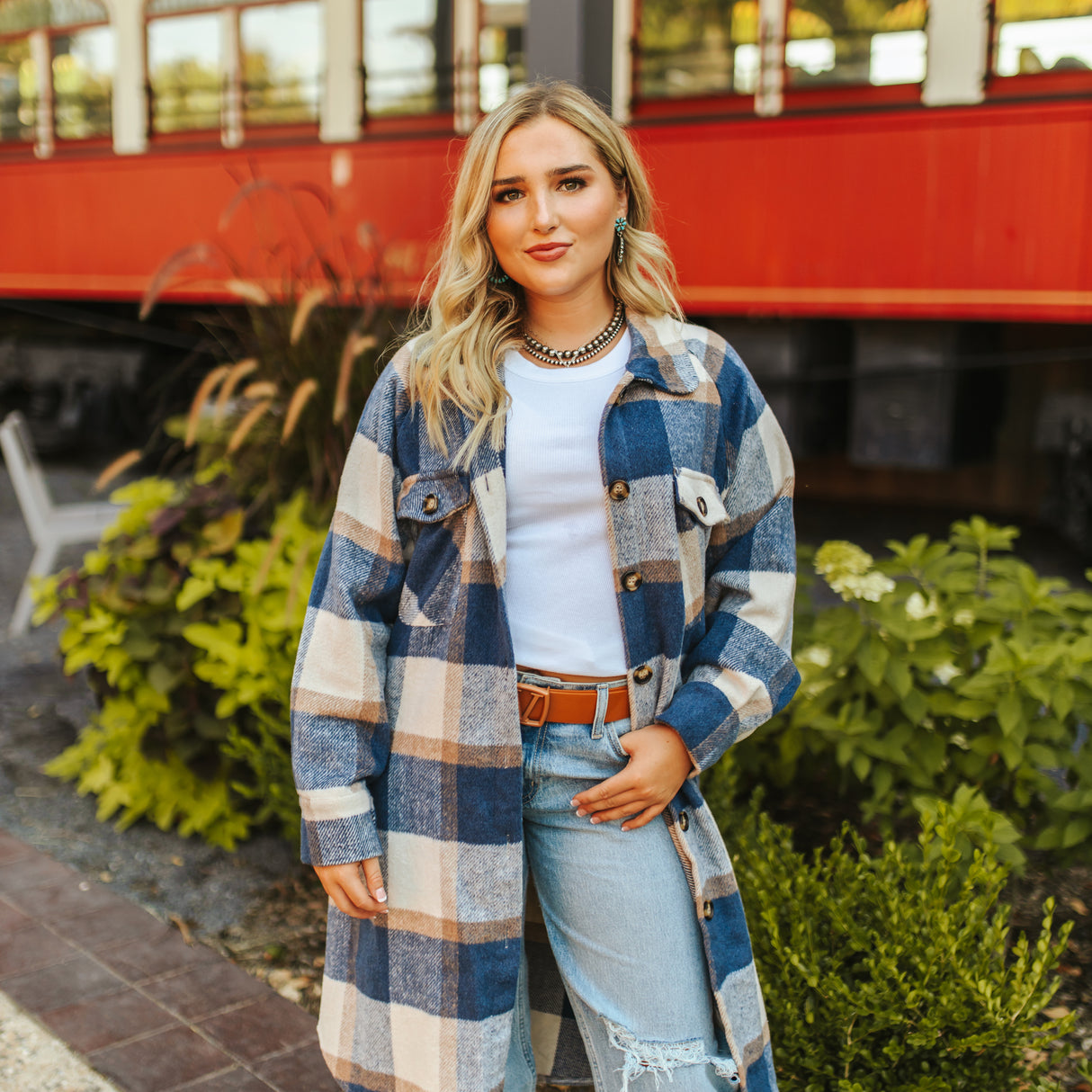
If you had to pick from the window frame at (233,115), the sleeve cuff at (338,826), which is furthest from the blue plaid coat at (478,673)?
the window frame at (233,115)

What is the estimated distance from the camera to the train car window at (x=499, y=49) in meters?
6.73

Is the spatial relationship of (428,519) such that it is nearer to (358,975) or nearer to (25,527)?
(358,975)

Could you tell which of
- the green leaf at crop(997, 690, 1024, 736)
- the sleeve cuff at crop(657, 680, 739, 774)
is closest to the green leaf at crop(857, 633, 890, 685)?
the green leaf at crop(997, 690, 1024, 736)

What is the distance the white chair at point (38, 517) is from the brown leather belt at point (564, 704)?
3.94 meters

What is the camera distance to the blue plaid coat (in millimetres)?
1508

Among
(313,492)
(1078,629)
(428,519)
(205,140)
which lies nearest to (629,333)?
(428,519)

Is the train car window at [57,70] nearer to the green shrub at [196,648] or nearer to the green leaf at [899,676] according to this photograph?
the green shrub at [196,648]

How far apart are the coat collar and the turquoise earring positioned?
8 centimetres

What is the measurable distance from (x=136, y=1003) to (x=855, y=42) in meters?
5.17

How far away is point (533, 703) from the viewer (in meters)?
1.50

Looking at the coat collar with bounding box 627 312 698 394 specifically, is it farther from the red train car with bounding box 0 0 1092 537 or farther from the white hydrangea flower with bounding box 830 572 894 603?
the red train car with bounding box 0 0 1092 537

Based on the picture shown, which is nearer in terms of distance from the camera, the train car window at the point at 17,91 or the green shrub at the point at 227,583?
the green shrub at the point at 227,583

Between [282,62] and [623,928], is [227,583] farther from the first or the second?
[282,62]

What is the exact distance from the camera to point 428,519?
153 centimetres
